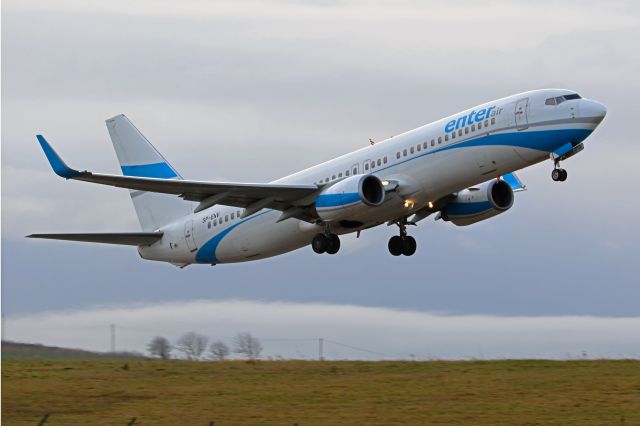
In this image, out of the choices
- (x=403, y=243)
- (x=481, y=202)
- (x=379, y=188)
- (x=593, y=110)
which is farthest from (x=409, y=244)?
(x=593, y=110)

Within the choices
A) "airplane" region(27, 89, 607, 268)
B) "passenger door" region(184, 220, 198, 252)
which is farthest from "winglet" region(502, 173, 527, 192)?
"passenger door" region(184, 220, 198, 252)

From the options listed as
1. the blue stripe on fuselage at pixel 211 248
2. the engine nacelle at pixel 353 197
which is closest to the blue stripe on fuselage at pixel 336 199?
the engine nacelle at pixel 353 197

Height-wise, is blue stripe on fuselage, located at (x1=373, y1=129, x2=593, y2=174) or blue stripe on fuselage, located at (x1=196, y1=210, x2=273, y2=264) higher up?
blue stripe on fuselage, located at (x1=373, y1=129, x2=593, y2=174)

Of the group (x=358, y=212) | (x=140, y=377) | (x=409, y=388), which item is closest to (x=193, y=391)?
(x=140, y=377)

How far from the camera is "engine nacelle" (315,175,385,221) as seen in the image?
42.2m

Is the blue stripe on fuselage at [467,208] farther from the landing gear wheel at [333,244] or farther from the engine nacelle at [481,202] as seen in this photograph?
the landing gear wheel at [333,244]

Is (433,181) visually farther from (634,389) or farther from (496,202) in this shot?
(634,389)

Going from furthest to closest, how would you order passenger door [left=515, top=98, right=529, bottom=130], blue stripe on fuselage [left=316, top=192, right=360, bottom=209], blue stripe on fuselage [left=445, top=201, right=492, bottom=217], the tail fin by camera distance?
1. the tail fin
2. blue stripe on fuselage [left=445, top=201, right=492, bottom=217]
3. blue stripe on fuselage [left=316, top=192, right=360, bottom=209]
4. passenger door [left=515, top=98, right=529, bottom=130]

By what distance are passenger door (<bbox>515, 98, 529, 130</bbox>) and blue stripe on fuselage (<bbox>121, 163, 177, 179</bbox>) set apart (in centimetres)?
1770

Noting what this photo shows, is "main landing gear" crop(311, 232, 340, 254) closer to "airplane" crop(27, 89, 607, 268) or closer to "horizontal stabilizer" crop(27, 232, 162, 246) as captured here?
"airplane" crop(27, 89, 607, 268)

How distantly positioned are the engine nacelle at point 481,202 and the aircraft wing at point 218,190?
5842 millimetres

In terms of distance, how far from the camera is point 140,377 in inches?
1574

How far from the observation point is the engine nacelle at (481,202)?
46625mm

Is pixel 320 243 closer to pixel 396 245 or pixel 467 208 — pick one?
pixel 396 245
